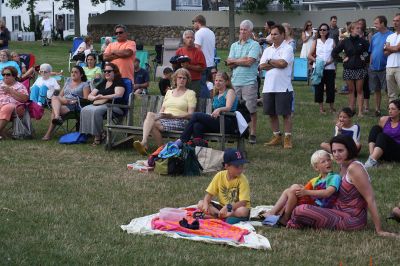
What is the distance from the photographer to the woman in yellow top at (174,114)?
11570mm

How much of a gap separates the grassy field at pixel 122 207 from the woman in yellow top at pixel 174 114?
43 cm

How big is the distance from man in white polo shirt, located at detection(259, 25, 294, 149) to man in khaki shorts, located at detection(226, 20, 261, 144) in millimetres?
196

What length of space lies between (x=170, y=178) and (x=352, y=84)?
6430mm

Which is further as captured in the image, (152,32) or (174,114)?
(152,32)

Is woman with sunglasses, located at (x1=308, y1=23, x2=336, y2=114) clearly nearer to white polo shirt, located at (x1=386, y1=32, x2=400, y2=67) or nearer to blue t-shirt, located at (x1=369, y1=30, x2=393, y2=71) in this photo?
blue t-shirt, located at (x1=369, y1=30, x2=393, y2=71)

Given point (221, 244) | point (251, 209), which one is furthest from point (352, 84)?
point (221, 244)

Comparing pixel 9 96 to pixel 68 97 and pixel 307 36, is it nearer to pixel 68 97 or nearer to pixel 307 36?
pixel 68 97

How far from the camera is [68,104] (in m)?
13.5

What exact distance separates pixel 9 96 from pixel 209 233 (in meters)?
7.08

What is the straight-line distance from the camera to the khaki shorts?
41.5 feet

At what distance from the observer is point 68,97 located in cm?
1362

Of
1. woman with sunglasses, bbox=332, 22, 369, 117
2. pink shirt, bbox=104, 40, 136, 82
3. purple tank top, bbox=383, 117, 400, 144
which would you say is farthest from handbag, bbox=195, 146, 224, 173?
woman with sunglasses, bbox=332, 22, 369, 117

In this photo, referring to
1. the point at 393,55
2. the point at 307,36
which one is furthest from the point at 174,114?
the point at 307,36

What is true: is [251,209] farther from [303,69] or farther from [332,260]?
[303,69]
